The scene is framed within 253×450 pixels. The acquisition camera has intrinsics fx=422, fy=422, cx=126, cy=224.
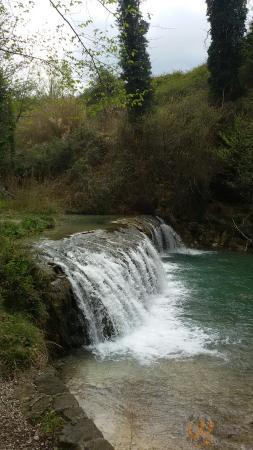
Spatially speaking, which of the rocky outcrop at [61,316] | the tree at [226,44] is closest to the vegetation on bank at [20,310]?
the rocky outcrop at [61,316]

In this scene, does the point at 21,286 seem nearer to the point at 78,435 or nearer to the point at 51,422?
the point at 51,422

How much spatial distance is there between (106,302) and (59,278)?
1192 millimetres

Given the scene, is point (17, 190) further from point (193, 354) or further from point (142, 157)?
point (193, 354)

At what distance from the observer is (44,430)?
153 inches

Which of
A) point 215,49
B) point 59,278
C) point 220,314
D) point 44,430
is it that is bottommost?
point 220,314

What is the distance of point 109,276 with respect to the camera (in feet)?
28.5

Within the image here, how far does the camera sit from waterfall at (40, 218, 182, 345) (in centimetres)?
764

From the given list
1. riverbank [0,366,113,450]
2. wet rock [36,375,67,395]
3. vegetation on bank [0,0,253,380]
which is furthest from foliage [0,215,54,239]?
riverbank [0,366,113,450]

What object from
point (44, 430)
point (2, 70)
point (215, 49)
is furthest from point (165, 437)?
point (215, 49)

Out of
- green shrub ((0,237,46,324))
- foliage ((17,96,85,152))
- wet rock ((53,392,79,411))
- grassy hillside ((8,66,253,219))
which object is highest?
foliage ((17,96,85,152))

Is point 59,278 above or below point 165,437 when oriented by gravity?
above

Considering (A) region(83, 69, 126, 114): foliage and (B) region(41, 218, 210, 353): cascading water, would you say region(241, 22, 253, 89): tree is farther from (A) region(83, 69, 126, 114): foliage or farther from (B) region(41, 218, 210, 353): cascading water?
(A) region(83, 69, 126, 114): foliage

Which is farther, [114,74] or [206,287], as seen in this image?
[206,287]

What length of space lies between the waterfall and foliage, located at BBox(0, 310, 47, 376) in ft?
5.46
